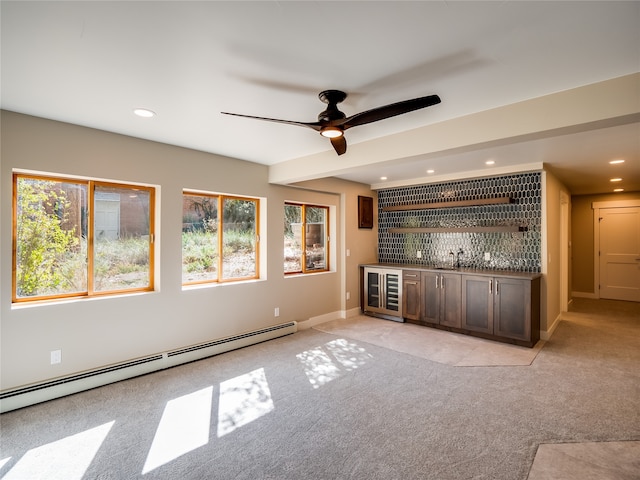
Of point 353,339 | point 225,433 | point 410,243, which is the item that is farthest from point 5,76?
point 410,243

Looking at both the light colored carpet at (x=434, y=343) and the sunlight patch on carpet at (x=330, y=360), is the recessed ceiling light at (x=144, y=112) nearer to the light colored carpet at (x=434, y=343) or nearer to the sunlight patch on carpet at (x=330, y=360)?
the sunlight patch on carpet at (x=330, y=360)

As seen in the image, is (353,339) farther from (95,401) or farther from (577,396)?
(95,401)

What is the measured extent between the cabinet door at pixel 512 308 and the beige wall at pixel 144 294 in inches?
100

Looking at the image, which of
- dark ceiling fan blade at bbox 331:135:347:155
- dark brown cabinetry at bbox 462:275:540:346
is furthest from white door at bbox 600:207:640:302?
dark ceiling fan blade at bbox 331:135:347:155

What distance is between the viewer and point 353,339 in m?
4.54

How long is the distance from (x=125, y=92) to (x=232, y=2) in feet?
4.38

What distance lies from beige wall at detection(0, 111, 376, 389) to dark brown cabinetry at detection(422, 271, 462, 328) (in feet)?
5.36

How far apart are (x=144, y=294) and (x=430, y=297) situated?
152 inches

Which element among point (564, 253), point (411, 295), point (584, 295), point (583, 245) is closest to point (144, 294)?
point (411, 295)

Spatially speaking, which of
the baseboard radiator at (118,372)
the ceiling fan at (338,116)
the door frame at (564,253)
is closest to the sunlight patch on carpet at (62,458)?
the baseboard radiator at (118,372)

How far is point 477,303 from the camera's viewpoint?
4.54 m

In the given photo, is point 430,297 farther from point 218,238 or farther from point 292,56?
point 292,56

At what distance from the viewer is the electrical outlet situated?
9.49 feet

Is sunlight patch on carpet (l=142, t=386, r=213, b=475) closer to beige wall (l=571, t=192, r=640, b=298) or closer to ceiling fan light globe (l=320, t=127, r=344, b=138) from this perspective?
ceiling fan light globe (l=320, t=127, r=344, b=138)
